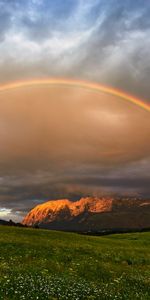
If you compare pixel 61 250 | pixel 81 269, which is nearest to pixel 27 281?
pixel 81 269

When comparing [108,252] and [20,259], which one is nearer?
[20,259]

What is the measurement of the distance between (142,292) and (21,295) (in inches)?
502

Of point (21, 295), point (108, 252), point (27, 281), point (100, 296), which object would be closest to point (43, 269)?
point (27, 281)

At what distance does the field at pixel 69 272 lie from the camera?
26609mm

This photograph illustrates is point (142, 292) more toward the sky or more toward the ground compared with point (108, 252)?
more toward the ground

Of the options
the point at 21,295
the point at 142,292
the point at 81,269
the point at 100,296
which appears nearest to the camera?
the point at 21,295

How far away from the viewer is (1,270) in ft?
111

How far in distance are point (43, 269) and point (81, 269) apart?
4.60m

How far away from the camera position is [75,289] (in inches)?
1114

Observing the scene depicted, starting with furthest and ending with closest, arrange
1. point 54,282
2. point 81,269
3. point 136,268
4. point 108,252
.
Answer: point 108,252, point 136,268, point 81,269, point 54,282

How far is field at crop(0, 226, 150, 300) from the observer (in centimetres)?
2661

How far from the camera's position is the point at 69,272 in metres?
37.2

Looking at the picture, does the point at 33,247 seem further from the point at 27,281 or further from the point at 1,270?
the point at 27,281

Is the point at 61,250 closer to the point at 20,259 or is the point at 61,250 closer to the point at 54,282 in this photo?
the point at 20,259
